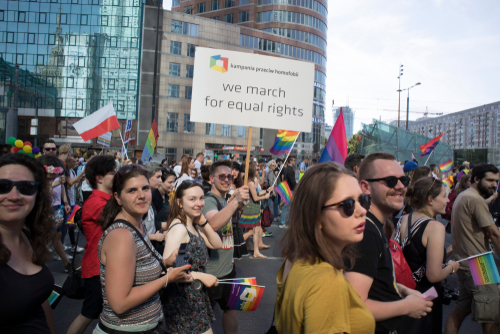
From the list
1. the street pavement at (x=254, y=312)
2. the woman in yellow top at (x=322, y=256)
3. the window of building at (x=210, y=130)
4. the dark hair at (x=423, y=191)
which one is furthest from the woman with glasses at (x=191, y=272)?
the window of building at (x=210, y=130)

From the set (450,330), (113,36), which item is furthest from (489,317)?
(113,36)

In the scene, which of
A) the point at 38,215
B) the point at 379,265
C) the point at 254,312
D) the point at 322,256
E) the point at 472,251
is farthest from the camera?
the point at 254,312

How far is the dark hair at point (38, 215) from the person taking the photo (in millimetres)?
2186

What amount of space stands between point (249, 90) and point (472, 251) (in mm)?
2880

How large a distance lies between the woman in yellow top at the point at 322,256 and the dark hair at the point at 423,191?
1.62 meters

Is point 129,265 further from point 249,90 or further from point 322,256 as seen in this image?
point 249,90

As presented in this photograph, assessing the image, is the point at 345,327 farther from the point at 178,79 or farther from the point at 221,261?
the point at 178,79

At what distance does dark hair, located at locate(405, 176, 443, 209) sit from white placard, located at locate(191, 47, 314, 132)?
4.96 ft

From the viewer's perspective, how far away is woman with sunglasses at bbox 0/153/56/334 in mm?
1920

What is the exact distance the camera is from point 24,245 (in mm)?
2188

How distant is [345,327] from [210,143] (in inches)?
1840

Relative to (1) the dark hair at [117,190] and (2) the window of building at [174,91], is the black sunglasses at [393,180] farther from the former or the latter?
(2) the window of building at [174,91]

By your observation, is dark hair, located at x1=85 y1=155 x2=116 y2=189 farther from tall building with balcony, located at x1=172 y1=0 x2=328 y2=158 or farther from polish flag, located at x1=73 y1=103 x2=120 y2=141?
tall building with balcony, located at x1=172 y1=0 x2=328 y2=158

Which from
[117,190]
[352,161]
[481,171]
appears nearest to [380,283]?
[117,190]
